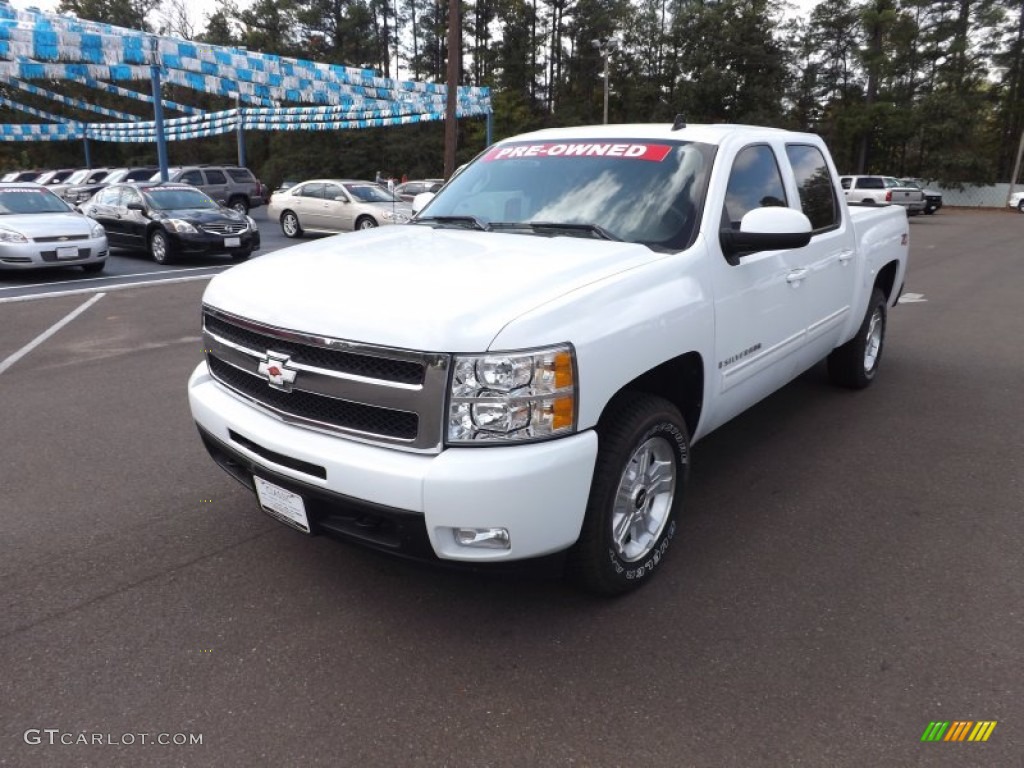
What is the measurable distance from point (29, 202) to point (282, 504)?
12597 millimetres

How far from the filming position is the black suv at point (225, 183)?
24.0 m

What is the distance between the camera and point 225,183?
2488cm

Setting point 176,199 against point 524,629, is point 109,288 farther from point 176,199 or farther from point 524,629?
point 524,629

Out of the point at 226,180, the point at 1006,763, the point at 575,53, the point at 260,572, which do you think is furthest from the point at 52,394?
the point at 575,53

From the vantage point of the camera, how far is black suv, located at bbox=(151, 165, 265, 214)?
2395 cm

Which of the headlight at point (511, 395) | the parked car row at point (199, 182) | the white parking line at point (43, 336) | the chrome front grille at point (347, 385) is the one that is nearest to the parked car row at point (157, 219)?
the white parking line at point (43, 336)

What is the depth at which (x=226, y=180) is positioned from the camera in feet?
81.9

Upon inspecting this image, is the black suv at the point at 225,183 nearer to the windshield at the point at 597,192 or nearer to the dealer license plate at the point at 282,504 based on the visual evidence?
the windshield at the point at 597,192

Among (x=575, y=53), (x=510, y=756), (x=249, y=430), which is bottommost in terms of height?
(x=510, y=756)

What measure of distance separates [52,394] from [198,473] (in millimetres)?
2408

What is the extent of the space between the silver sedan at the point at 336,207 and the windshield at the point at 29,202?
21.4 ft

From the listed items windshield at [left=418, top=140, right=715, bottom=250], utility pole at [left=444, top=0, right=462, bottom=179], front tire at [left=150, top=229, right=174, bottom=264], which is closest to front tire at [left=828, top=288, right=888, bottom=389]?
windshield at [left=418, top=140, right=715, bottom=250]

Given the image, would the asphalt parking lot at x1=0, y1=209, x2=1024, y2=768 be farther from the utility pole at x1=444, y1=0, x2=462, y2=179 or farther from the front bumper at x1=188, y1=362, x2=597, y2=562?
the utility pole at x1=444, y1=0, x2=462, y2=179

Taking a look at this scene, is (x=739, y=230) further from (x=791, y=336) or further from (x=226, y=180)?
(x=226, y=180)
